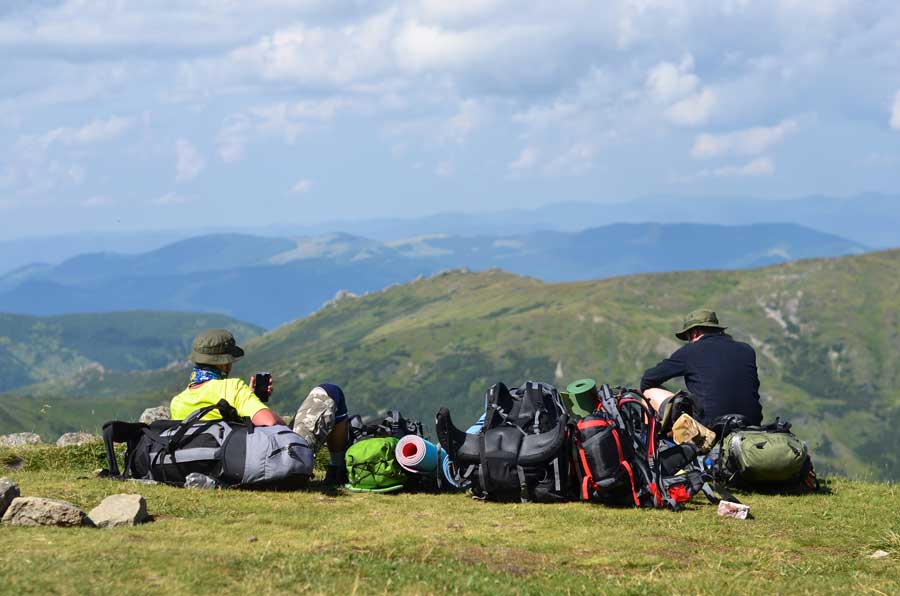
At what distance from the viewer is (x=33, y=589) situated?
24.8 feet

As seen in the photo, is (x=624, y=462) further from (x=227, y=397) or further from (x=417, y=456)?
(x=227, y=397)

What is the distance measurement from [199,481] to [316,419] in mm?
2296

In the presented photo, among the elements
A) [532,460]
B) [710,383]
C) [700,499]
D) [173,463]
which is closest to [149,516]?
[173,463]

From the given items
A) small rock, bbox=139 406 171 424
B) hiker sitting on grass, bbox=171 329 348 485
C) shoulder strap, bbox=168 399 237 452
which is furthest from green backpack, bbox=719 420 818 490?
small rock, bbox=139 406 171 424

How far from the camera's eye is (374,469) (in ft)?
46.8

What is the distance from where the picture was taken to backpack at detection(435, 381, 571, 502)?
42.5 feet

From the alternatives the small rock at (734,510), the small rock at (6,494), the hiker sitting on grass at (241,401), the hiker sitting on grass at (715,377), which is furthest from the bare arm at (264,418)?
the small rock at (734,510)

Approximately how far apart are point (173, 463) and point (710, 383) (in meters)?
9.56

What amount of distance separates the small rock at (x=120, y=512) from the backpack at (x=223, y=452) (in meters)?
2.35

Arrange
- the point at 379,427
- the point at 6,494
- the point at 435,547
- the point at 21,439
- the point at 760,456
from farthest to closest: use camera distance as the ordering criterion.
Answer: the point at 21,439, the point at 379,427, the point at 760,456, the point at 6,494, the point at 435,547

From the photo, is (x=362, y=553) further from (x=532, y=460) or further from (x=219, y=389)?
(x=219, y=389)

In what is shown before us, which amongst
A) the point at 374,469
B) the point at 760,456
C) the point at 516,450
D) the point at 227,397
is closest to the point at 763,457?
the point at 760,456

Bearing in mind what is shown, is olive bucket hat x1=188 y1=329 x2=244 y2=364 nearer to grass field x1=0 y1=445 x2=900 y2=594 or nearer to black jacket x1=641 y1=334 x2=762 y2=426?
grass field x1=0 y1=445 x2=900 y2=594

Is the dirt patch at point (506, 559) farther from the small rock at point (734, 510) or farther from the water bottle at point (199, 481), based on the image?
the water bottle at point (199, 481)
